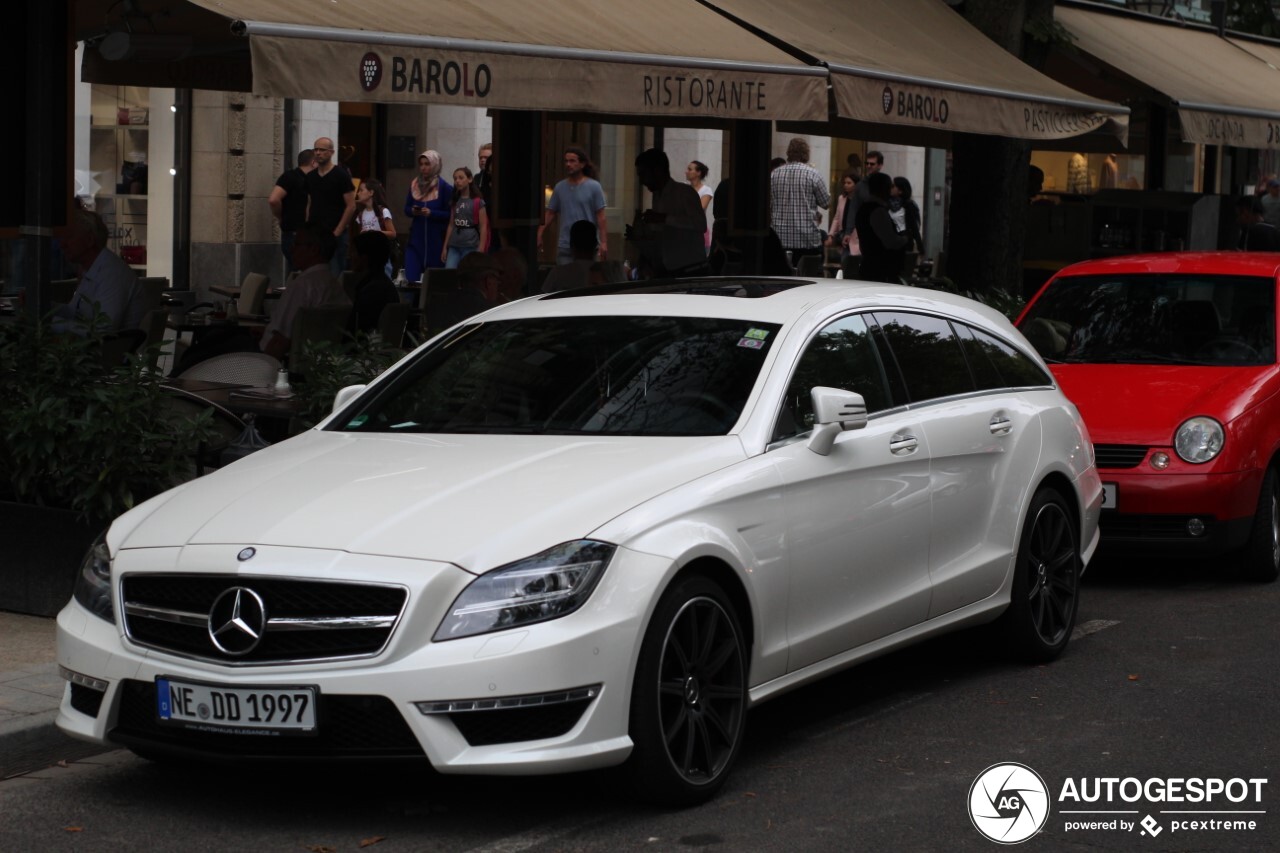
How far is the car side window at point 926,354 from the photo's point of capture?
735 centimetres

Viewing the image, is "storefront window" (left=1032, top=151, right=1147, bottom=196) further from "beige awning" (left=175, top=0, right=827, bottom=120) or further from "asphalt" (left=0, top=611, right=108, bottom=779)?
"asphalt" (left=0, top=611, right=108, bottom=779)

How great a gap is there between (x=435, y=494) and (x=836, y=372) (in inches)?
67.6

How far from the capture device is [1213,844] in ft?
18.4

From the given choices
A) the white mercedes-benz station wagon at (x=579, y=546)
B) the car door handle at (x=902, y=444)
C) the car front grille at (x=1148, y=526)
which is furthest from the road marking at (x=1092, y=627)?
the car door handle at (x=902, y=444)

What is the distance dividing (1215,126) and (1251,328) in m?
6.97

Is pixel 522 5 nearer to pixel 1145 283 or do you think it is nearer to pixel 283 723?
pixel 1145 283

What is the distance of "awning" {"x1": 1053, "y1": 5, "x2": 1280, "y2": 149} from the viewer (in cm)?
1739

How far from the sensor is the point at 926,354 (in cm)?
755

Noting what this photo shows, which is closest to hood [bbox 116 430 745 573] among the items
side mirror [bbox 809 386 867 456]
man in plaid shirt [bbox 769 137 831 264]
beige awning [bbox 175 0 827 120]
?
side mirror [bbox 809 386 867 456]

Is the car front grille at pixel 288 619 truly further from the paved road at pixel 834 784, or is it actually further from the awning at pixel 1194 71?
the awning at pixel 1194 71

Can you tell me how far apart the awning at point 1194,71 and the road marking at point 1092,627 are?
340 inches

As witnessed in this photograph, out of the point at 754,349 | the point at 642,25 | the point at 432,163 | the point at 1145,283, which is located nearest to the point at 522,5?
the point at 642,25

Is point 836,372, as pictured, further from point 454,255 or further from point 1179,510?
point 454,255
